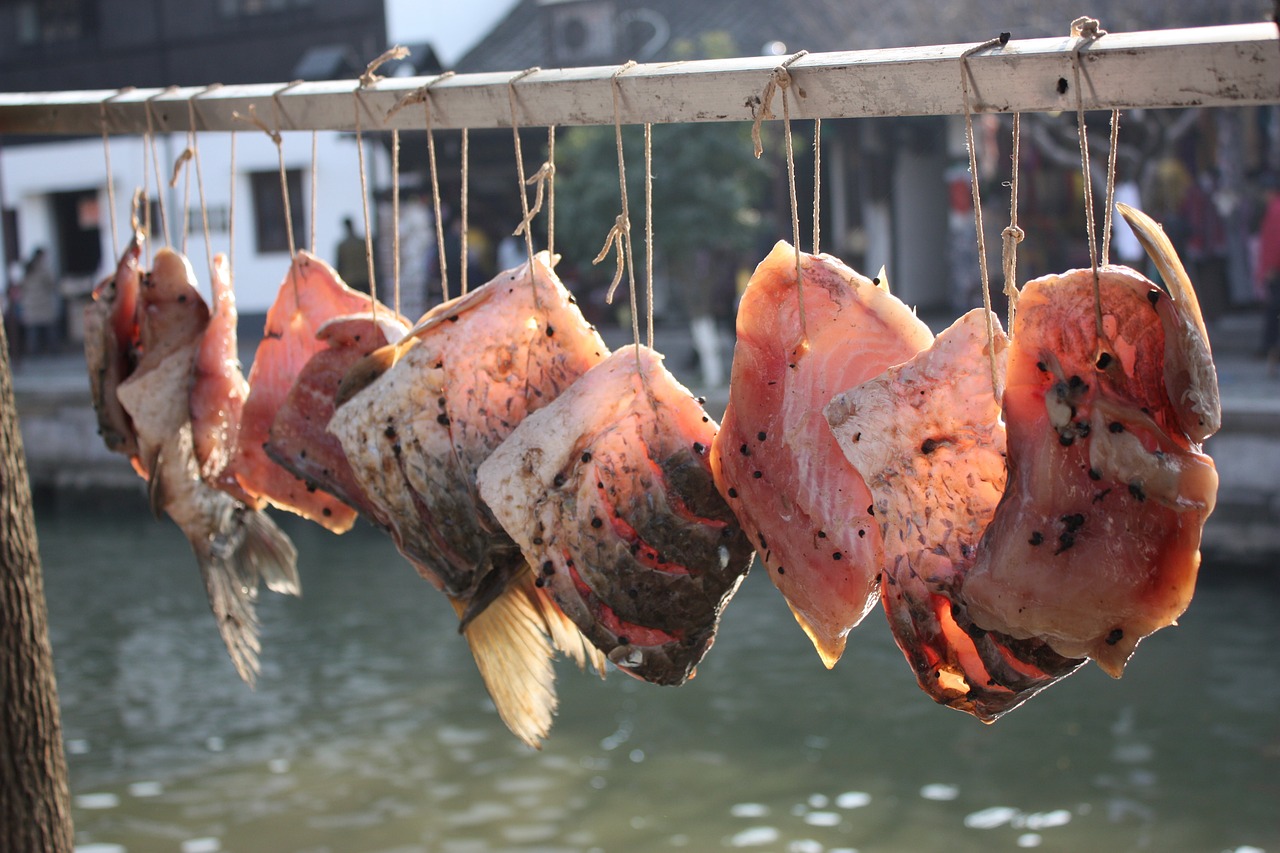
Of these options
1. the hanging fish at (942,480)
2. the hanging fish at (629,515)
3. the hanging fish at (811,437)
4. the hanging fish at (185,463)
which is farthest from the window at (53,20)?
the hanging fish at (942,480)

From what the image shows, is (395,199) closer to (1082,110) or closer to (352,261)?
(1082,110)

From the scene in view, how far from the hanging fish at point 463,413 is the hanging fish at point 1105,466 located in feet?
2.72

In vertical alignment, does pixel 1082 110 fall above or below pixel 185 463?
above

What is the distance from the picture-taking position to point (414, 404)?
231 cm

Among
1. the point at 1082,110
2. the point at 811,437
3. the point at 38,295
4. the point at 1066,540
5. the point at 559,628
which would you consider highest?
the point at 38,295

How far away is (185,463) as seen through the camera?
294 centimetres

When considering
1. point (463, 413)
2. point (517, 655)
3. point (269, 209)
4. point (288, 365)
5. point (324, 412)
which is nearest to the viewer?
point (463, 413)

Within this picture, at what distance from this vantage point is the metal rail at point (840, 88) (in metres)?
1.57

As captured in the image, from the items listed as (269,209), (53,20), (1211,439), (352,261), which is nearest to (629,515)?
(1211,439)

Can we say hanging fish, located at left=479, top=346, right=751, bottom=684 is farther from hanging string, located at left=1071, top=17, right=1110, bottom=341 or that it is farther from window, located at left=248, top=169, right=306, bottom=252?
window, located at left=248, top=169, right=306, bottom=252

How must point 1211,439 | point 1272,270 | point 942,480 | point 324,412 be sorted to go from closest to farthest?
point 942,480 → point 324,412 → point 1211,439 → point 1272,270

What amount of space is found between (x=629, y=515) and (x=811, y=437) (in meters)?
0.31

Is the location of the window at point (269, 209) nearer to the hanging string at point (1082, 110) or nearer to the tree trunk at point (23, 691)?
the tree trunk at point (23, 691)

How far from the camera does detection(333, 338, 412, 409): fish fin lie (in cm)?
244
